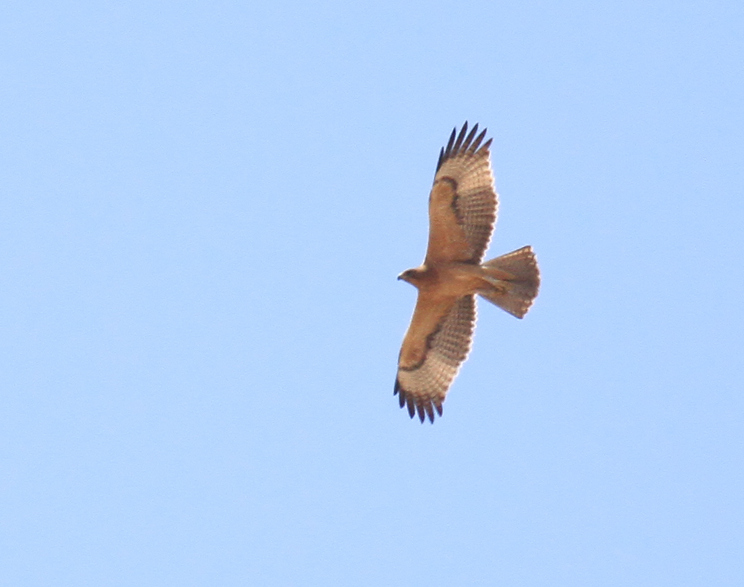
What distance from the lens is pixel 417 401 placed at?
45.2ft

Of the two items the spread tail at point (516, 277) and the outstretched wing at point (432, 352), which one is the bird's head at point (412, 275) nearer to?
the outstretched wing at point (432, 352)

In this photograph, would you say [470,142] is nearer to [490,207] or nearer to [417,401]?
[490,207]

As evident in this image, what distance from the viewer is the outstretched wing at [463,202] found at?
42.1 feet

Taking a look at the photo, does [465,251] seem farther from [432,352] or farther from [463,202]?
[432,352]

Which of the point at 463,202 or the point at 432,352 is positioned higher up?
the point at 463,202

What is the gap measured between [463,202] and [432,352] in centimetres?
167

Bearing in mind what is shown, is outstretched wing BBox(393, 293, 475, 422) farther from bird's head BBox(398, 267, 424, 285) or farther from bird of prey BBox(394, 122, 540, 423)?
bird's head BBox(398, 267, 424, 285)

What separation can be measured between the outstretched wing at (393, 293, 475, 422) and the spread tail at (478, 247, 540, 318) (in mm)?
551

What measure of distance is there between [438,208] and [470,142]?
697mm

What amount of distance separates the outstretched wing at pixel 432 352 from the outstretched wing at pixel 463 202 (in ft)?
2.18

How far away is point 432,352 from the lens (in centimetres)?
1371

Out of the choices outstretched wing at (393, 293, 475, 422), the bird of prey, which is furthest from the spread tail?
outstretched wing at (393, 293, 475, 422)

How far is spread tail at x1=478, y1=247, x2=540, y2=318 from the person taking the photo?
12969 millimetres

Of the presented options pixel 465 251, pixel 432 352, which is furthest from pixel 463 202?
pixel 432 352
